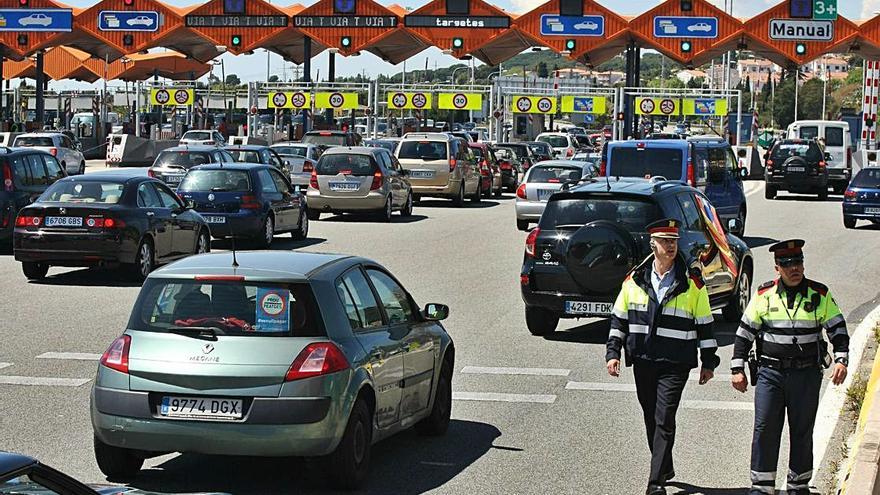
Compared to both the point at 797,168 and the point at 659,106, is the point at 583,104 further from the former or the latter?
the point at 797,168

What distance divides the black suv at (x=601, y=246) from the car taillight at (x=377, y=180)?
53.8ft

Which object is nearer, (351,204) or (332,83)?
(351,204)

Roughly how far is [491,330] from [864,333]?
12.7 feet

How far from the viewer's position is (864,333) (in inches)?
618

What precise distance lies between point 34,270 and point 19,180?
389 cm

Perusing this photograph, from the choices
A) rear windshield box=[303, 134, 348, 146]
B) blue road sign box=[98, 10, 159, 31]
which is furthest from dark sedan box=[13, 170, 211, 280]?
blue road sign box=[98, 10, 159, 31]

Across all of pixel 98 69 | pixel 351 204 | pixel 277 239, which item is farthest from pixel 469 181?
pixel 98 69

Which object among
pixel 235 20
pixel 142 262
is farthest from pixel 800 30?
pixel 142 262

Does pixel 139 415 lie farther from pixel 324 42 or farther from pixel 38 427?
pixel 324 42

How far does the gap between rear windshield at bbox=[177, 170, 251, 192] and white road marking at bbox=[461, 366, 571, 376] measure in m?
12.7

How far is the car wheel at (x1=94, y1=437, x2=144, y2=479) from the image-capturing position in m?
8.67

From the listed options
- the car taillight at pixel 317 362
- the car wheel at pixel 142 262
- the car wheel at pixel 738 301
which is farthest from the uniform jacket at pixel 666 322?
the car wheel at pixel 142 262

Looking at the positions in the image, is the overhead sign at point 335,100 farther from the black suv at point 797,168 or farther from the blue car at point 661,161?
the blue car at point 661,161

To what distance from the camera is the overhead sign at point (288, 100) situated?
195 feet
